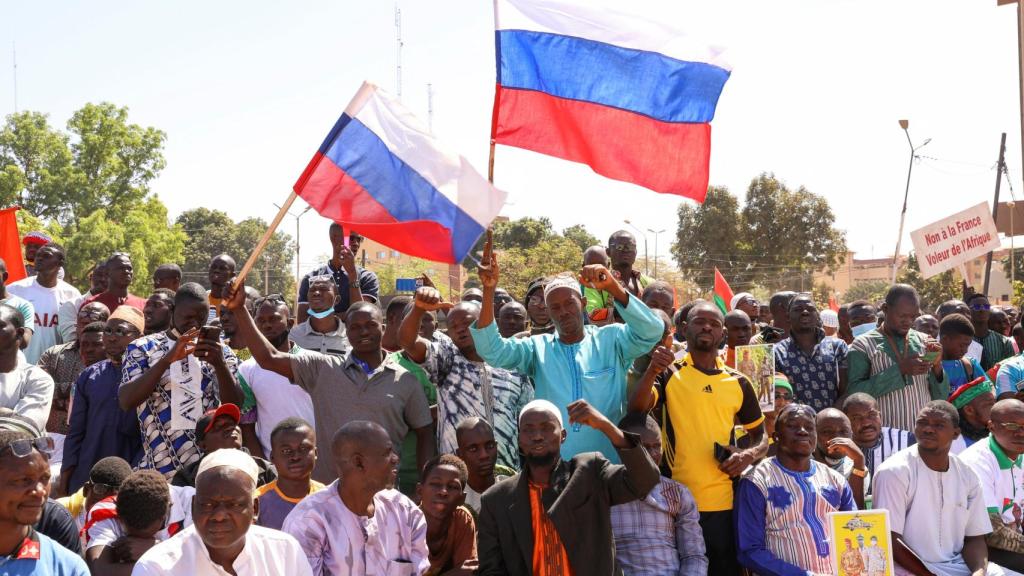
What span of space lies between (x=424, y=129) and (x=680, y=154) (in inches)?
68.6

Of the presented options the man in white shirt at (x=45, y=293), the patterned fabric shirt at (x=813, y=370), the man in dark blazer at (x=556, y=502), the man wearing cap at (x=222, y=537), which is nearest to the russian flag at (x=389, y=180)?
the man in dark blazer at (x=556, y=502)

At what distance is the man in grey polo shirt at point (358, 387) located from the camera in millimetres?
6215

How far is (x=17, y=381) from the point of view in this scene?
6332 mm

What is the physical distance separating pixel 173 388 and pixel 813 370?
187 inches

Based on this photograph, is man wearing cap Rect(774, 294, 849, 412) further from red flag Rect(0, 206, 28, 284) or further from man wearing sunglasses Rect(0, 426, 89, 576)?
red flag Rect(0, 206, 28, 284)

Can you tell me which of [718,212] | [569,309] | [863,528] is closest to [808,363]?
[863,528]

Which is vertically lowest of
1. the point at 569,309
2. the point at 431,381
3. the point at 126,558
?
the point at 126,558

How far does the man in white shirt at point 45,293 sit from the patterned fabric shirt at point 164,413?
3.34m

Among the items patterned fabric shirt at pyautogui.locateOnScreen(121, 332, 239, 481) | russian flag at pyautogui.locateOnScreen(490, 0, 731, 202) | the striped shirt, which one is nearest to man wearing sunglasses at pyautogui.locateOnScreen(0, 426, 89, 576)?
patterned fabric shirt at pyautogui.locateOnScreen(121, 332, 239, 481)

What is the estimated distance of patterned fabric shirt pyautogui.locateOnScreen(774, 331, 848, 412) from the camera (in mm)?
7855

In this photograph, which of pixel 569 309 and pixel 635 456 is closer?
pixel 635 456

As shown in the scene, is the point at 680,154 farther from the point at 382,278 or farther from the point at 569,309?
the point at 382,278

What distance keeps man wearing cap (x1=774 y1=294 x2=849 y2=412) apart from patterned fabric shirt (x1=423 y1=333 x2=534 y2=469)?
Result: 7.72 ft

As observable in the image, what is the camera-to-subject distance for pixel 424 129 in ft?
20.7
